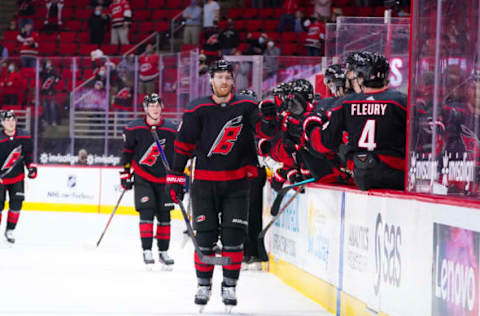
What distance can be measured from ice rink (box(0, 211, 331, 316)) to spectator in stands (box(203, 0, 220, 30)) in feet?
21.3

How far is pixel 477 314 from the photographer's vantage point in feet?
9.05

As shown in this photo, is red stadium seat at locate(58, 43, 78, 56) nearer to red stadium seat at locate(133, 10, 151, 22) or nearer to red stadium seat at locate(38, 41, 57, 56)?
red stadium seat at locate(38, 41, 57, 56)

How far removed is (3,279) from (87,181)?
23.3 ft

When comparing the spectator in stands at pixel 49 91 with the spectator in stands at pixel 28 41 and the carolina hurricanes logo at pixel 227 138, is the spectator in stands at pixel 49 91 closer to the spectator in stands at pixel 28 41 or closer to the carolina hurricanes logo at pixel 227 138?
the spectator in stands at pixel 28 41

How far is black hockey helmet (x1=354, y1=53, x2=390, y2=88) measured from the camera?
168 inches

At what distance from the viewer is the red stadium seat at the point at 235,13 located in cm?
1634

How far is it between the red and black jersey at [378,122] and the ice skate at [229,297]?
1.18m

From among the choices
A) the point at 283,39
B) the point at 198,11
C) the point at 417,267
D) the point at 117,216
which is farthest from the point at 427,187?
the point at 198,11

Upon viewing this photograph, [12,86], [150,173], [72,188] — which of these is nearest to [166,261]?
[150,173]

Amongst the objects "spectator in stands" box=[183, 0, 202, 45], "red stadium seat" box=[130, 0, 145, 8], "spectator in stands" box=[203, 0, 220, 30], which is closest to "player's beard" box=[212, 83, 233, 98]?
"spectator in stands" box=[203, 0, 220, 30]

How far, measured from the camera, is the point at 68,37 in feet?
57.5

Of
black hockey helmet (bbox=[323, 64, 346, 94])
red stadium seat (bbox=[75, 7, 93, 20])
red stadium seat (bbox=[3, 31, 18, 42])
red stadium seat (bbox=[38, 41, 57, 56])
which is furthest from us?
red stadium seat (bbox=[75, 7, 93, 20])

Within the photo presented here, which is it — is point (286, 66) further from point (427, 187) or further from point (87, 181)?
point (427, 187)

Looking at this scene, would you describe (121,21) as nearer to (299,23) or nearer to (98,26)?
(98,26)
